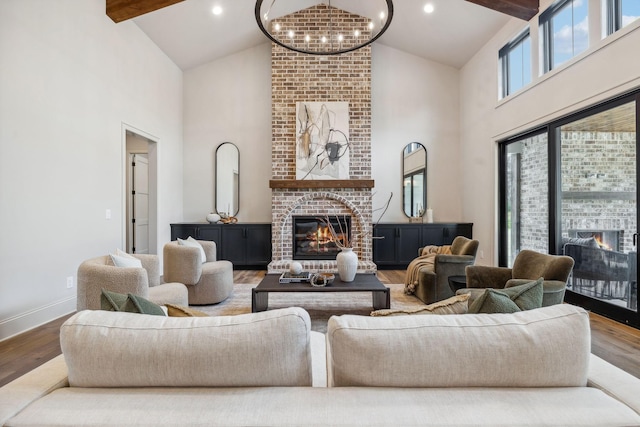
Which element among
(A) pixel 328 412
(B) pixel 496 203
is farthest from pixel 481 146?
(A) pixel 328 412

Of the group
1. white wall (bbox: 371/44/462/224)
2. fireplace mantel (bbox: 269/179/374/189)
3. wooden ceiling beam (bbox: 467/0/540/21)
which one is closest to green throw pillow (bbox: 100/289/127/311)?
fireplace mantel (bbox: 269/179/374/189)

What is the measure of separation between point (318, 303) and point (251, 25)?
459 centimetres

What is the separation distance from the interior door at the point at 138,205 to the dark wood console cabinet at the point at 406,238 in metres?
4.27

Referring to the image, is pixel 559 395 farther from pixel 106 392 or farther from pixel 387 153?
pixel 387 153

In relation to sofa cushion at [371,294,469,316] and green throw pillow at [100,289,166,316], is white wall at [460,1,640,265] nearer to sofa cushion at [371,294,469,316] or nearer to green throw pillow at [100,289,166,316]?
sofa cushion at [371,294,469,316]

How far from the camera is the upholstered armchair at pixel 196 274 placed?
3.70 metres

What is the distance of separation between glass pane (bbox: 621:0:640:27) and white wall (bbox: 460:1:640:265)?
11cm

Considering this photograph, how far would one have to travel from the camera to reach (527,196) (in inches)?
185

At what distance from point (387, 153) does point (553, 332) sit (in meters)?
5.73

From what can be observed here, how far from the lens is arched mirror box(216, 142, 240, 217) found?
6.48m

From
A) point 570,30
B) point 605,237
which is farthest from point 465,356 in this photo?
point 570,30

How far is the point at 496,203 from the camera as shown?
17.4 ft

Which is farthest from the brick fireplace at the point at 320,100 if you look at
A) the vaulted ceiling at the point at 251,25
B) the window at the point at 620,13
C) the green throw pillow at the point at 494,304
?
the green throw pillow at the point at 494,304

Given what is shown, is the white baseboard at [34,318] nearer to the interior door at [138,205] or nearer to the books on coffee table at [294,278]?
the books on coffee table at [294,278]
